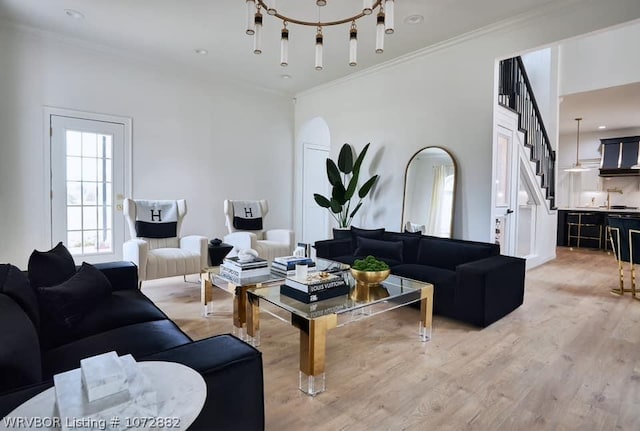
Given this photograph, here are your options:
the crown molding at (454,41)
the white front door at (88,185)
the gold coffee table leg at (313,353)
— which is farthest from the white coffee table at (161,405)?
the crown molding at (454,41)

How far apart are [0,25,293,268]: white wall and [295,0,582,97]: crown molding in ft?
4.98

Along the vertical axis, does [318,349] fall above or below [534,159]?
below

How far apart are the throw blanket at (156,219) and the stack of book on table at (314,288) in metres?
2.33

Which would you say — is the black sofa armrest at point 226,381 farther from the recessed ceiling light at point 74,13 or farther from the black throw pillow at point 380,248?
the recessed ceiling light at point 74,13

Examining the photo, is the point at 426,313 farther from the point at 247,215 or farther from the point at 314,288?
the point at 247,215

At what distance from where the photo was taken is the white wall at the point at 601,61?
5.35 metres

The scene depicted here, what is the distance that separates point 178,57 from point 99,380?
4.82 metres

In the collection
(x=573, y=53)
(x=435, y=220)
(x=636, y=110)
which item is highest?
(x=573, y=53)

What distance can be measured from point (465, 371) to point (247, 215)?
3.50 metres

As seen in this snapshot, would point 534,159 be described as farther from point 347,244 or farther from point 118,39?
point 118,39

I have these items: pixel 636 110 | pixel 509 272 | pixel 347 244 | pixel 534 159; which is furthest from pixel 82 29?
pixel 636 110

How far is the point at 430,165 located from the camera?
4.48 meters

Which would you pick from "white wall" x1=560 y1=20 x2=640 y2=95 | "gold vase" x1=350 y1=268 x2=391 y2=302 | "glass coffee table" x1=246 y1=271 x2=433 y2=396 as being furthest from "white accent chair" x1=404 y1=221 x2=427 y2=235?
"white wall" x1=560 y1=20 x2=640 y2=95

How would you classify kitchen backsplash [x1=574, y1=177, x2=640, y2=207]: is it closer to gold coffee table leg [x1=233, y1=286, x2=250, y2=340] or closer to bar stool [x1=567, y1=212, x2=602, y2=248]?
bar stool [x1=567, y1=212, x2=602, y2=248]
